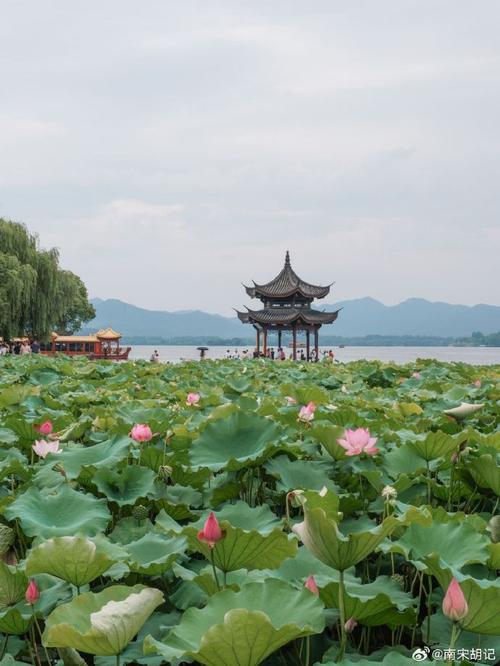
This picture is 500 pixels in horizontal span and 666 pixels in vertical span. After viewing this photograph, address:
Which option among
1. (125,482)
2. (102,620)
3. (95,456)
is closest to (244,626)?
(102,620)

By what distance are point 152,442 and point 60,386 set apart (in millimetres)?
2246

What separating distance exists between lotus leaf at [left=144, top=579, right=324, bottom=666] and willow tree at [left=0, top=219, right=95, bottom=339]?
2418cm

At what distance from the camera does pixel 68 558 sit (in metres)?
0.99

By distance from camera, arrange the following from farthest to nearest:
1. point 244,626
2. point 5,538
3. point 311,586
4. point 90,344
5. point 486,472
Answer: point 90,344 < point 486,472 < point 5,538 < point 311,586 < point 244,626

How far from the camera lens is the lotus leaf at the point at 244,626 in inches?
28.8

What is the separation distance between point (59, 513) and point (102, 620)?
2.06ft

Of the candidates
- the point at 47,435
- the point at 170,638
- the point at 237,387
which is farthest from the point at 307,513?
the point at 237,387

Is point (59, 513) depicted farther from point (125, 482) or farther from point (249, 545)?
point (249, 545)

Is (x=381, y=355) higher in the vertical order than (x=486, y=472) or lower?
lower

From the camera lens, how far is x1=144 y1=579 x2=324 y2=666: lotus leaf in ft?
2.40

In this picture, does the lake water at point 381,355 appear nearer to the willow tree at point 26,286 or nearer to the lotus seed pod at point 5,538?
the willow tree at point 26,286

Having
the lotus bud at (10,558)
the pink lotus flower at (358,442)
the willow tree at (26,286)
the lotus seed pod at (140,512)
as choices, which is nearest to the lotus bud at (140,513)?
the lotus seed pod at (140,512)

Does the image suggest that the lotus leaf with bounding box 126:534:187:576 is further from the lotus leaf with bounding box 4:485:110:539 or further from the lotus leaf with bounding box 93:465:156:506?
the lotus leaf with bounding box 93:465:156:506

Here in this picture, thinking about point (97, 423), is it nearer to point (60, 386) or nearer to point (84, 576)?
point (84, 576)
